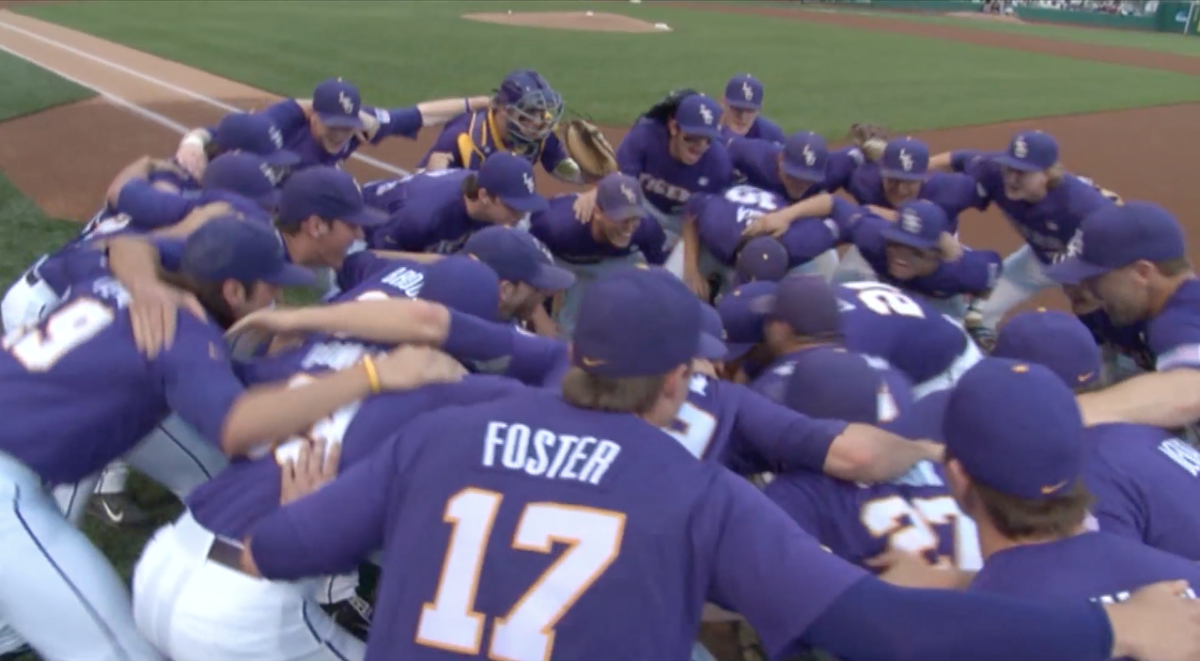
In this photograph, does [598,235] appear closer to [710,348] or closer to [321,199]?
[321,199]

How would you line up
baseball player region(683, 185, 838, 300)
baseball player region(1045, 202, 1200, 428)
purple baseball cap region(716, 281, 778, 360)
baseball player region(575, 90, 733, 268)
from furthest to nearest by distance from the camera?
1. baseball player region(575, 90, 733, 268)
2. baseball player region(683, 185, 838, 300)
3. purple baseball cap region(716, 281, 778, 360)
4. baseball player region(1045, 202, 1200, 428)

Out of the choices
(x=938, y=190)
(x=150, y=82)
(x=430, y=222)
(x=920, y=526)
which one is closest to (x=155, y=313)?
(x=920, y=526)

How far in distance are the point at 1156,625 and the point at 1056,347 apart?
4.18ft

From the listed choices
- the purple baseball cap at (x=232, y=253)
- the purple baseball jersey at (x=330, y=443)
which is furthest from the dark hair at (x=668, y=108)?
the purple baseball jersey at (x=330, y=443)

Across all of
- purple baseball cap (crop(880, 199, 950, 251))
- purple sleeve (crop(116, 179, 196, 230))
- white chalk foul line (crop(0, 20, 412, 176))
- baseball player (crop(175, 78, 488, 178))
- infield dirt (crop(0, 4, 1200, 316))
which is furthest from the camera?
white chalk foul line (crop(0, 20, 412, 176))

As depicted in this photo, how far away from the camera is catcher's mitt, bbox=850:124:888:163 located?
269 inches

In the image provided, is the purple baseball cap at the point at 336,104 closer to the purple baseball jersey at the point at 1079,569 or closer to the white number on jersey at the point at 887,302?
the white number on jersey at the point at 887,302

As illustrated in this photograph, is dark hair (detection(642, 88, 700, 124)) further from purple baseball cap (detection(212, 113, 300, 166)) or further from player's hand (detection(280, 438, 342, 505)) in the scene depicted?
player's hand (detection(280, 438, 342, 505))

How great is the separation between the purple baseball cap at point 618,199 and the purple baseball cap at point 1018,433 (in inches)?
123

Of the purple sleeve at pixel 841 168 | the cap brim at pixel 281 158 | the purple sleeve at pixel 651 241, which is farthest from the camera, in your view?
the purple sleeve at pixel 841 168

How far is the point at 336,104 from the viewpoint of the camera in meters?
5.88

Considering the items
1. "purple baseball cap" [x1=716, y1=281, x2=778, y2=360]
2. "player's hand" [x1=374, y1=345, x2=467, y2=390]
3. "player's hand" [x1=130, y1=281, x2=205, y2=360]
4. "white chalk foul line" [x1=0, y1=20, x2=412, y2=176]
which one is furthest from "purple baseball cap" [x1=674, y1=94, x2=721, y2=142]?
"white chalk foul line" [x1=0, y1=20, x2=412, y2=176]

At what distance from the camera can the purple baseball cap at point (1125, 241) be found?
4016 millimetres

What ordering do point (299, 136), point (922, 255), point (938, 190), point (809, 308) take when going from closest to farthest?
point (809, 308)
point (922, 255)
point (299, 136)
point (938, 190)
